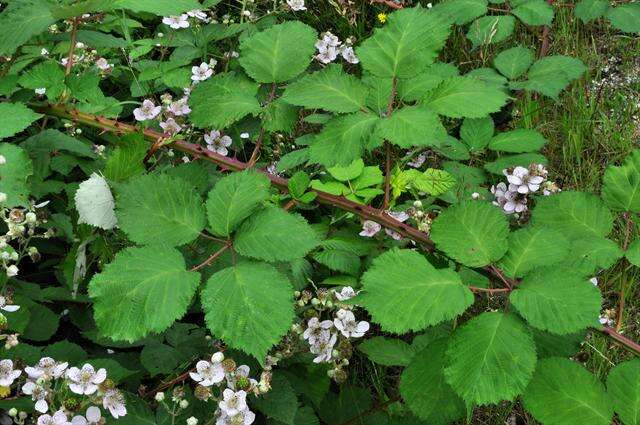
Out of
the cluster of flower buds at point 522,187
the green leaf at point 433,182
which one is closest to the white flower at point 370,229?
the green leaf at point 433,182

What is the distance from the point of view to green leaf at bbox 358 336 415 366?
170 centimetres

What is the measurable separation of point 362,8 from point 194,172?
6.75ft

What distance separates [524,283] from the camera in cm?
117

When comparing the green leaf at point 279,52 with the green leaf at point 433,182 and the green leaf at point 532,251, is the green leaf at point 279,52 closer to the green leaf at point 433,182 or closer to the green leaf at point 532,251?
the green leaf at point 433,182

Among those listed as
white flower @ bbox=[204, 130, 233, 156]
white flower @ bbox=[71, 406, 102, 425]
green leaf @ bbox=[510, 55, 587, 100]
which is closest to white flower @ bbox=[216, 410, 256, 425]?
white flower @ bbox=[71, 406, 102, 425]

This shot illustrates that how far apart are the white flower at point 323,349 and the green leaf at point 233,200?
1.66 ft

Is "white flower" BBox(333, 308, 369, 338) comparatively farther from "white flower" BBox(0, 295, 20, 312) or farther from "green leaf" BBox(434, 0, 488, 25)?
"green leaf" BBox(434, 0, 488, 25)

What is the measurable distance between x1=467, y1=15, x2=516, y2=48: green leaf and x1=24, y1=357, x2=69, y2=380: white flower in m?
1.78

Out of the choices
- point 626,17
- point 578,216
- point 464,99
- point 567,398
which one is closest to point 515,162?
point 578,216

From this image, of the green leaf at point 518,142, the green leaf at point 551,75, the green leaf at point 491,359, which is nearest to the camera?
the green leaf at point 491,359

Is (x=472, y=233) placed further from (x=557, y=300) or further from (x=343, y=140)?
(x=343, y=140)

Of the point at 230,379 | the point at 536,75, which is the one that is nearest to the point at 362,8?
the point at 536,75

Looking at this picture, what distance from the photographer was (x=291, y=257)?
47.2 inches

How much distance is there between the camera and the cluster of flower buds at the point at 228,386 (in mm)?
1383
